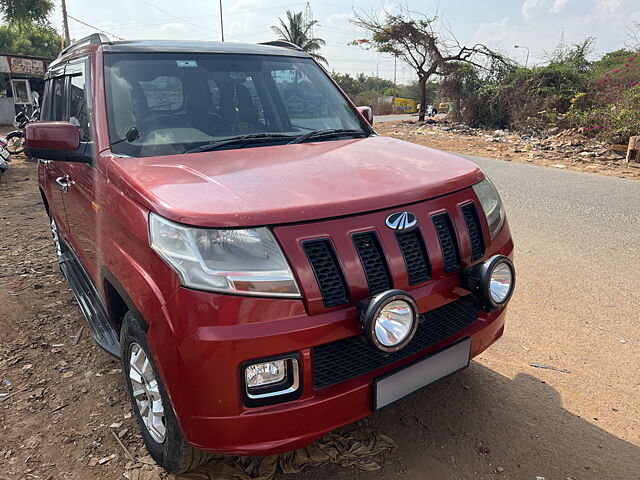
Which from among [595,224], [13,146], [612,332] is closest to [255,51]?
[612,332]

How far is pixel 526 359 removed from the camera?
10.2 feet

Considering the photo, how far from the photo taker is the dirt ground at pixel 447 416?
223cm

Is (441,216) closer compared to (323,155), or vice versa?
(441,216)

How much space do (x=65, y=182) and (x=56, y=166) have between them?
442 millimetres

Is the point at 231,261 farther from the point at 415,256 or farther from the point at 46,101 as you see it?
the point at 46,101

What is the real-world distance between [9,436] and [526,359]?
119 inches

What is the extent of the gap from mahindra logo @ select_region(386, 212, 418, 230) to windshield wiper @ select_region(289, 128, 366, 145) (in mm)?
1071

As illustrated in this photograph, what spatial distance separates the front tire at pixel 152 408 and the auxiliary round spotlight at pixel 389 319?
0.83 meters

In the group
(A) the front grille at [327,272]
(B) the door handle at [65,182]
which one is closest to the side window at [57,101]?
(B) the door handle at [65,182]

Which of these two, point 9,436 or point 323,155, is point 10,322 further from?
point 323,155

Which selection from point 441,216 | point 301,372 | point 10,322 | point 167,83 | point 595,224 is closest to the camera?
point 301,372

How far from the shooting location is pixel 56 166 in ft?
11.8

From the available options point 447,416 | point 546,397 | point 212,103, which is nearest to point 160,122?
point 212,103

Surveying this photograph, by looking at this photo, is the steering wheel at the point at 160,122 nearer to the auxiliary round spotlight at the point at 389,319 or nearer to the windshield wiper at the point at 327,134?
the windshield wiper at the point at 327,134
